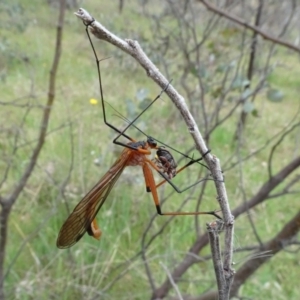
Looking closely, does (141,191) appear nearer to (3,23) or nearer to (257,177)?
(257,177)

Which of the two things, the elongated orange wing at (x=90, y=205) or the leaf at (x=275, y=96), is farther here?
the leaf at (x=275, y=96)

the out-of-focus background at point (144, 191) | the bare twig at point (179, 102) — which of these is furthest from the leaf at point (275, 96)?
the bare twig at point (179, 102)

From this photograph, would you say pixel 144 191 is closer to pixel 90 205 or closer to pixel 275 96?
pixel 275 96

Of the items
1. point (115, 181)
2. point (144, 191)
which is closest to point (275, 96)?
point (144, 191)

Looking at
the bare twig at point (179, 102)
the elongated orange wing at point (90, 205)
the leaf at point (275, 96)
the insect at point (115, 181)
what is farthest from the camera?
the leaf at point (275, 96)

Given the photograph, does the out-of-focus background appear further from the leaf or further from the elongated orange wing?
the elongated orange wing

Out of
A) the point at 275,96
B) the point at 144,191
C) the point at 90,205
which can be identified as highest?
the point at 275,96

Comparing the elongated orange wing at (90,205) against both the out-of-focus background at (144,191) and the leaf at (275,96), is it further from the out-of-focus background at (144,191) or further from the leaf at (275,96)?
the leaf at (275,96)

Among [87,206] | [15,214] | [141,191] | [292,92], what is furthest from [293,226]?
[292,92]

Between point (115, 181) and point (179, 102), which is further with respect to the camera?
point (115, 181)
